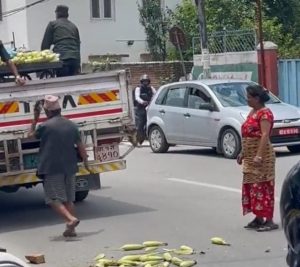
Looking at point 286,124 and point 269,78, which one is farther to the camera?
point 269,78

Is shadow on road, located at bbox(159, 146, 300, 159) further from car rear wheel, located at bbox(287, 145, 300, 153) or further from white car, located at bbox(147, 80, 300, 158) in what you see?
white car, located at bbox(147, 80, 300, 158)

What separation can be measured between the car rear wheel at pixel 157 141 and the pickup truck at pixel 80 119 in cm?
842

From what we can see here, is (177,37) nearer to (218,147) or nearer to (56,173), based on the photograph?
(218,147)

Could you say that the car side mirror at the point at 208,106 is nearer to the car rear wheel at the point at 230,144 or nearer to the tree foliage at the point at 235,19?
the car rear wheel at the point at 230,144

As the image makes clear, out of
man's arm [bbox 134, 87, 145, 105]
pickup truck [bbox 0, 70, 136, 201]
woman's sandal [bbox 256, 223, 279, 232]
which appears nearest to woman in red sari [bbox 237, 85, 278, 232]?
woman's sandal [bbox 256, 223, 279, 232]

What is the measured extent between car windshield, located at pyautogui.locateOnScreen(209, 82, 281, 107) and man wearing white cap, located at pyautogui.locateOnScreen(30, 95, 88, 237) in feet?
28.1

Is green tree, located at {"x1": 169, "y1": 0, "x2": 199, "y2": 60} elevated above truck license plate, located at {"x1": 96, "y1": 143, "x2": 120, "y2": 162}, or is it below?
above

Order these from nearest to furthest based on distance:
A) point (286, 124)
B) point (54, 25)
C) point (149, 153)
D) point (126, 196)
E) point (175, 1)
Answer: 1. point (54, 25)
2. point (126, 196)
3. point (286, 124)
4. point (149, 153)
5. point (175, 1)

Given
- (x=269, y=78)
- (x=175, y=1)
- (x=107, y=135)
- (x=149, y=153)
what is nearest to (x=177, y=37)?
(x=269, y=78)

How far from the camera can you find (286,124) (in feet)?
62.3

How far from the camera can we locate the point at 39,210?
13430mm

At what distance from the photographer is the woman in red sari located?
11.0 meters

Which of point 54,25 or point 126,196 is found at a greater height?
point 54,25

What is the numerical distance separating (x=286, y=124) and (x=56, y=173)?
28.6 feet
